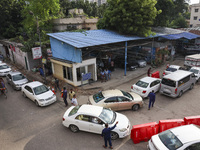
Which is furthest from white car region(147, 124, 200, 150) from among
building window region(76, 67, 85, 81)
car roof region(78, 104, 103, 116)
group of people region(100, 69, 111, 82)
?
building window region(76, 67, 85, 81)

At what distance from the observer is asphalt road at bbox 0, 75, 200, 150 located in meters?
7.95

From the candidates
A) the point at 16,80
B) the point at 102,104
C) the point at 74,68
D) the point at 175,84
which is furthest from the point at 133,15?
the point at 16,80

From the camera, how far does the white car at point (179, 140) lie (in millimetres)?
5867

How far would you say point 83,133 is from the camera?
8.71 m

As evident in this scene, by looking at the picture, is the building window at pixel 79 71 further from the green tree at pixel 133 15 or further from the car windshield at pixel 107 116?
the green tree at pixel 133 15

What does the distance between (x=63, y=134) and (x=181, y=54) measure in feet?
92.5

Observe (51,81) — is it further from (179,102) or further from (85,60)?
(179,102)

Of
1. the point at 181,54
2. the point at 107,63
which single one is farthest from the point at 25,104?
the point at 181,54

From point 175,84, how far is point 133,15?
1133cm

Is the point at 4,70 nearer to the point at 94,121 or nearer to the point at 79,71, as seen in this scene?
the point at 79,71

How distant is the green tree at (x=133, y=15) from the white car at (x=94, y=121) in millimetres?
13726

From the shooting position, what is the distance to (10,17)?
3195cm

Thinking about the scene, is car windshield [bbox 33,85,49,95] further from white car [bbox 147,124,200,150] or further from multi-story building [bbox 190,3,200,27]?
multi-story building [bbox 190,3,200,27]

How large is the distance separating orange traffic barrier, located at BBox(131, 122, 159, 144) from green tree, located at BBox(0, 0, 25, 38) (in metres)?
31.9
